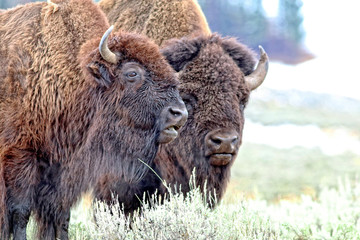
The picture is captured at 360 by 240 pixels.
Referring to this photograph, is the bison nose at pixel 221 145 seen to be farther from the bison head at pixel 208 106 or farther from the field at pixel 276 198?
the field at pixel 276 198

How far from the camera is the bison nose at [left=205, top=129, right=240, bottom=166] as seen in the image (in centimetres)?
517

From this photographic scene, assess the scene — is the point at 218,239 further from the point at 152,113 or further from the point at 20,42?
the point at 20,42

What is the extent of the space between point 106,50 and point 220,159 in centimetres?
142

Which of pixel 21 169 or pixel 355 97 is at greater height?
pixel 21 169

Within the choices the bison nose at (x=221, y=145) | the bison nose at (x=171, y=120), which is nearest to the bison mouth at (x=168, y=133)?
the bison nose at (x=171, y=120)

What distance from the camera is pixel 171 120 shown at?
463 centimetres

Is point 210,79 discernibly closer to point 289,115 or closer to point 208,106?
point 208,106

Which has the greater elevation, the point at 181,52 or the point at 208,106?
the point at 181,52

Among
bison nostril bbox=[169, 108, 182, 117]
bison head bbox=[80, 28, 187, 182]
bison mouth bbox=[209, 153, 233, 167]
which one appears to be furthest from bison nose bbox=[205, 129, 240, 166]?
bison nostril bbox=[169, 108, 182, 117]

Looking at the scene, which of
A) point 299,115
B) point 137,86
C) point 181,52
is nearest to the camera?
point 137,86

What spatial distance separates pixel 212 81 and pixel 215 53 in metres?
0.32

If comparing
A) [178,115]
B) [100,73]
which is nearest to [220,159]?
[178,115]

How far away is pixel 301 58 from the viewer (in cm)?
3609

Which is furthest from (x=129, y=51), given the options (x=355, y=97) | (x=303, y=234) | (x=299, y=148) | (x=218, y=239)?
(x=355, y=97)
